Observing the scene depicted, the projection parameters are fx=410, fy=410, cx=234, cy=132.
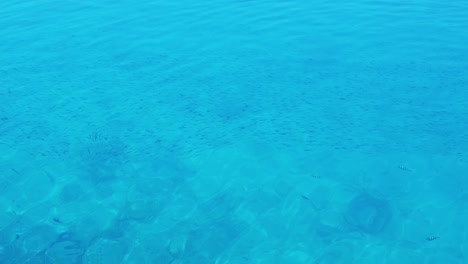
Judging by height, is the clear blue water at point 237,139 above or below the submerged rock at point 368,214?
above

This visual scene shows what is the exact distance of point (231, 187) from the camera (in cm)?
758

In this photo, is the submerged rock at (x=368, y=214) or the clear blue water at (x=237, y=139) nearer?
the clear blue water at (x=237, y=139)

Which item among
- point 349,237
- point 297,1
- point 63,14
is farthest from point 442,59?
point 63,14

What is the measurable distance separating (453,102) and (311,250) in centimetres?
558

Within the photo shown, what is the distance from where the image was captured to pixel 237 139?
8789 mm

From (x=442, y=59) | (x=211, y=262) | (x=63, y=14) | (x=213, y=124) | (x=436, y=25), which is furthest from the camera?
(x=63, y=14)

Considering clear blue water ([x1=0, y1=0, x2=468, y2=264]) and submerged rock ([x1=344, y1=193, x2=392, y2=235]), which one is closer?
clear blue water ([x1=0, y1=0, x2=468, y2=264])

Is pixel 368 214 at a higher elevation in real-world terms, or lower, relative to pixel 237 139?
lower

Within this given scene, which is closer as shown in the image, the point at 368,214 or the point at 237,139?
the point at 368,214

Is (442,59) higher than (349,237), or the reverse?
(442,59)

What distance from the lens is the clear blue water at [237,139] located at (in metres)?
6.58

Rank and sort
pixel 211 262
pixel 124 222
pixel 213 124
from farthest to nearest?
pixel 213 124
pixel 124 222
pixel 211 262

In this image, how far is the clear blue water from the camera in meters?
6.58

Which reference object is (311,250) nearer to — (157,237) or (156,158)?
(157,237)
